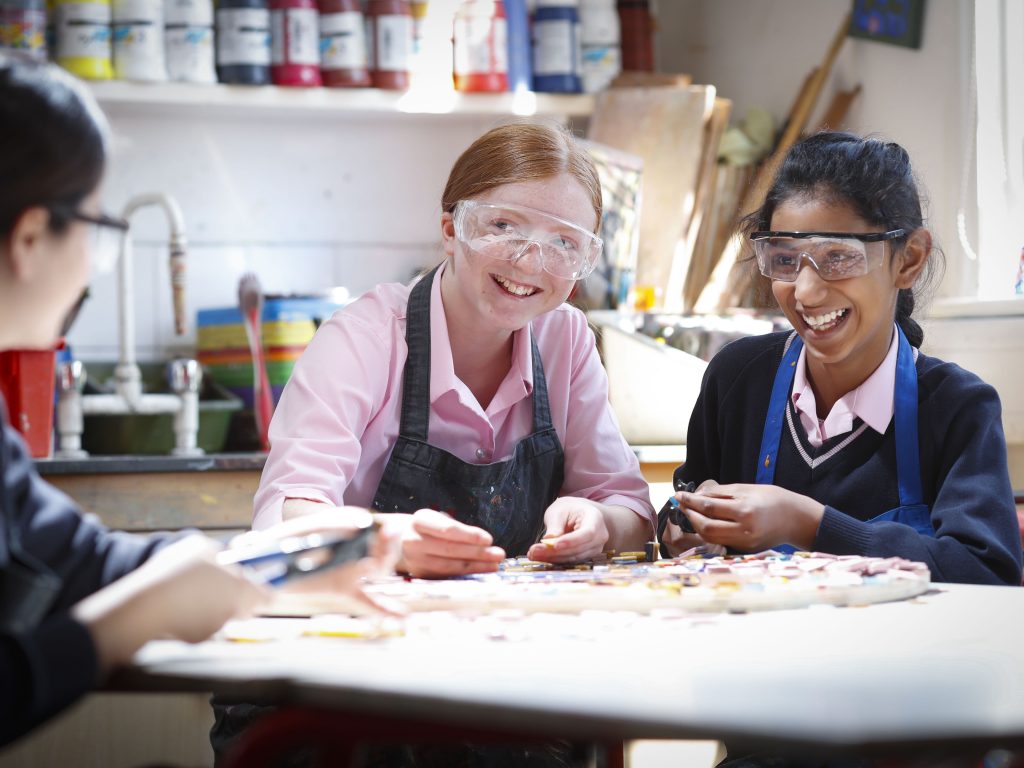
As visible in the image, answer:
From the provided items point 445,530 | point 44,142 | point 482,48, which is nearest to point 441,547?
point 445,530

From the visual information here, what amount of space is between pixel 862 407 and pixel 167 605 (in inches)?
48.1

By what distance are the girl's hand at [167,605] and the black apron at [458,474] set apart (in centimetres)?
75

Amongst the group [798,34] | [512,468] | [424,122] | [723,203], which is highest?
[798,34]

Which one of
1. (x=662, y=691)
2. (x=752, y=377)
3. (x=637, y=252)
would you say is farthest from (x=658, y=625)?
(x=637, y=252)

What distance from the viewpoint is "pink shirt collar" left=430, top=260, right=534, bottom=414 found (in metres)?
1.91

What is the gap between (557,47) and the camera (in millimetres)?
3654

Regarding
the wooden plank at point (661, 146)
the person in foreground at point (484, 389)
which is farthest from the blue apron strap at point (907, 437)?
the wooden plank at point (661, 146)

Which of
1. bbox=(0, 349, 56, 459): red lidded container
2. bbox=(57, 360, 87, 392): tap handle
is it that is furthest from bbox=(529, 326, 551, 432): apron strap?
bbox=(57, 360, 87, 392): tap handle

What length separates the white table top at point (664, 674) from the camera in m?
0.84

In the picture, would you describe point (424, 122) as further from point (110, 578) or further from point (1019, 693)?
point (1019, 693)

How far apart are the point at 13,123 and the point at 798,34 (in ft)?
10.7

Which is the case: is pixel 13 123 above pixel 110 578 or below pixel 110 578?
above

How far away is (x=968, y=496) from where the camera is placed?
5.59ft

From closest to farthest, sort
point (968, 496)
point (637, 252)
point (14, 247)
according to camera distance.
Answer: point (14, 247)
point (968, 496)
point (637, 252)
